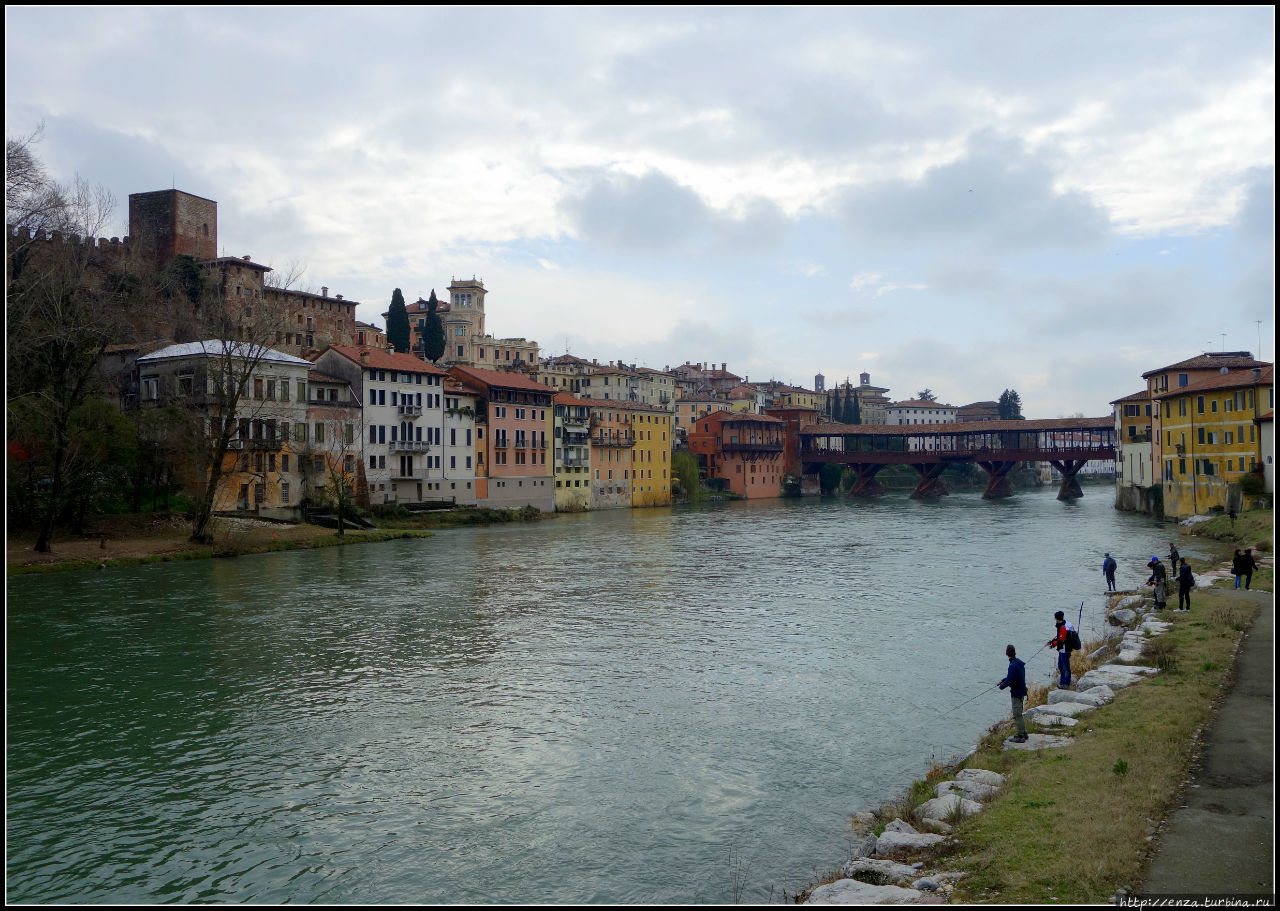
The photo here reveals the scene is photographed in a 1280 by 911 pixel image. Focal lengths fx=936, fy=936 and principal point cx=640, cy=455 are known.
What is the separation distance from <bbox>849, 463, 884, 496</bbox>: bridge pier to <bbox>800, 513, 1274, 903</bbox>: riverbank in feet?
314

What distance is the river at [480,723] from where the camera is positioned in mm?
11031

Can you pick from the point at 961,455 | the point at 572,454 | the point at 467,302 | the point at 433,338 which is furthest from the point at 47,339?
the point at 961,455

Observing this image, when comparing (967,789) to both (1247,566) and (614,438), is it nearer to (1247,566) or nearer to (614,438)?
(1247,566)

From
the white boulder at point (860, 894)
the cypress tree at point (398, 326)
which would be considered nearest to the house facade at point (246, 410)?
the cypress tree at point (398, 326)

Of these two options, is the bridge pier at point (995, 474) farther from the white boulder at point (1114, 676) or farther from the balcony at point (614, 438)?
→ the white boulder at point (1114, 676)

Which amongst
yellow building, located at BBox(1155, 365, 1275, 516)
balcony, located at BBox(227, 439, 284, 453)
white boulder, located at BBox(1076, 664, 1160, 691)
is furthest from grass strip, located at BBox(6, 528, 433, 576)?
yellow building, located at BBox(1155, 365, 1275, 516)

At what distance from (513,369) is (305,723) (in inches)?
3486

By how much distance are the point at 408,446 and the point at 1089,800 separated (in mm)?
55877

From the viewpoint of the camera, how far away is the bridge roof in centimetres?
9744

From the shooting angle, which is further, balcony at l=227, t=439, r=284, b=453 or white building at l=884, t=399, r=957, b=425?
white building at l=884, t=399, r=957, b=425

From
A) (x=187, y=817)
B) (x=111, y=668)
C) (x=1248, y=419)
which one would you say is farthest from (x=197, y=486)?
(x=1248, y=419)

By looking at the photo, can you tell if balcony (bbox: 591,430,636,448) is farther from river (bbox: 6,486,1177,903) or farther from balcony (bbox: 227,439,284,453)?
river (bbox: 6,486,1177,903)

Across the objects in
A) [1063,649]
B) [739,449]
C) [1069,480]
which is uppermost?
[739,449]

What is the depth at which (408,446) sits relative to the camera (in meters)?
62.0
